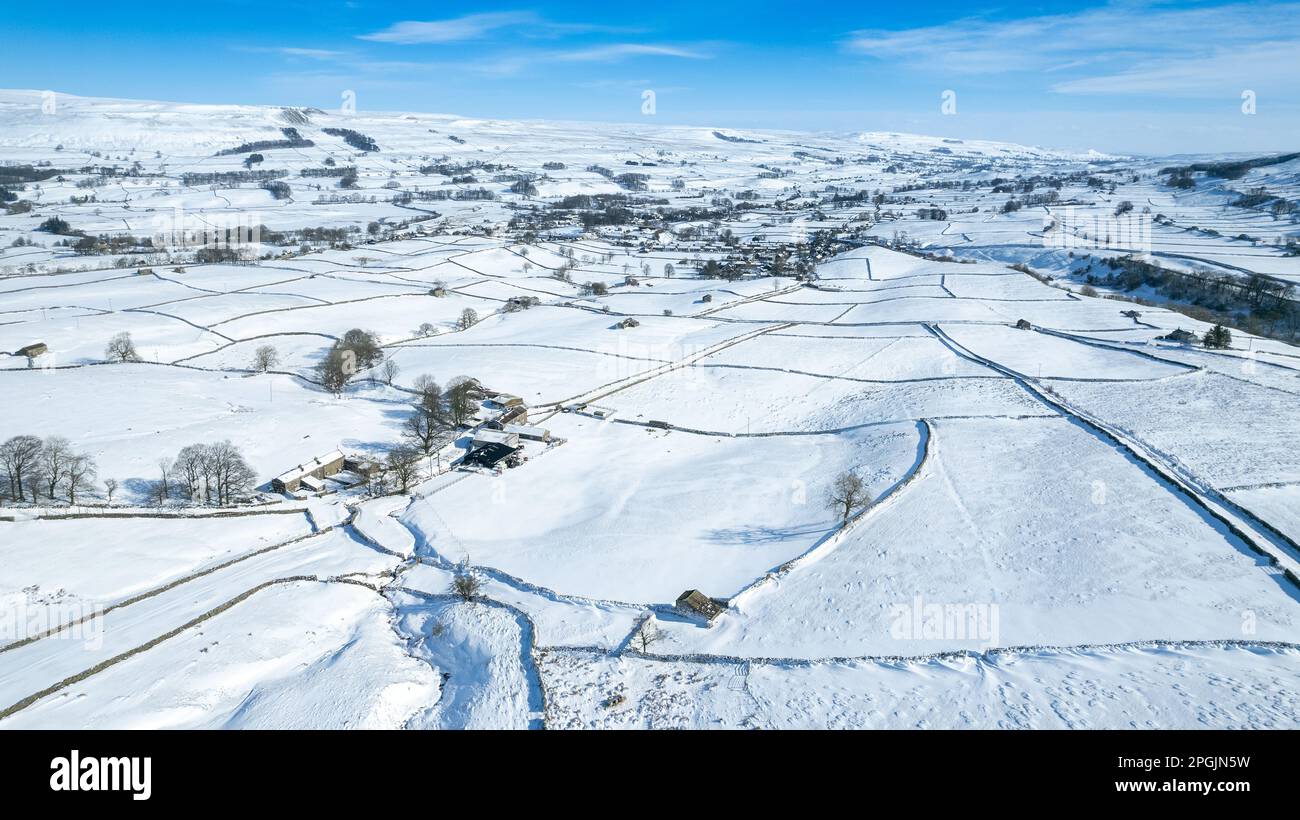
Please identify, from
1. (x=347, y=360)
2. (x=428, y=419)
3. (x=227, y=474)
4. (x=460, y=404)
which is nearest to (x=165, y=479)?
(x=227, y=474)

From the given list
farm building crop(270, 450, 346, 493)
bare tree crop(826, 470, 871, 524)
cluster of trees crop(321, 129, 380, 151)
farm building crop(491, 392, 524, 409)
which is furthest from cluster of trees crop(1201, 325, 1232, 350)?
cluster of trees crop(321, 129, 380, 151)

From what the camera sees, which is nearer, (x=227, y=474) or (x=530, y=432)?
(x=227, y=474)

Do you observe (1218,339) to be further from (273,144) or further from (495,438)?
(273,144)

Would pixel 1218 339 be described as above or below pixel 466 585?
above

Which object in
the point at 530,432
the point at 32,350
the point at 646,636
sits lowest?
the point at 646,636

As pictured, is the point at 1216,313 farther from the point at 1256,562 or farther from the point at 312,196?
the point at 312,196

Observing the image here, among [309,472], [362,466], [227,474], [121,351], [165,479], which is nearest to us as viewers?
[165,479]

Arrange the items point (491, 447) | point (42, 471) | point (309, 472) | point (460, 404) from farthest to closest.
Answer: point (460, 404)
point (491, 447)
point (309, 472)
point (42, 471)
